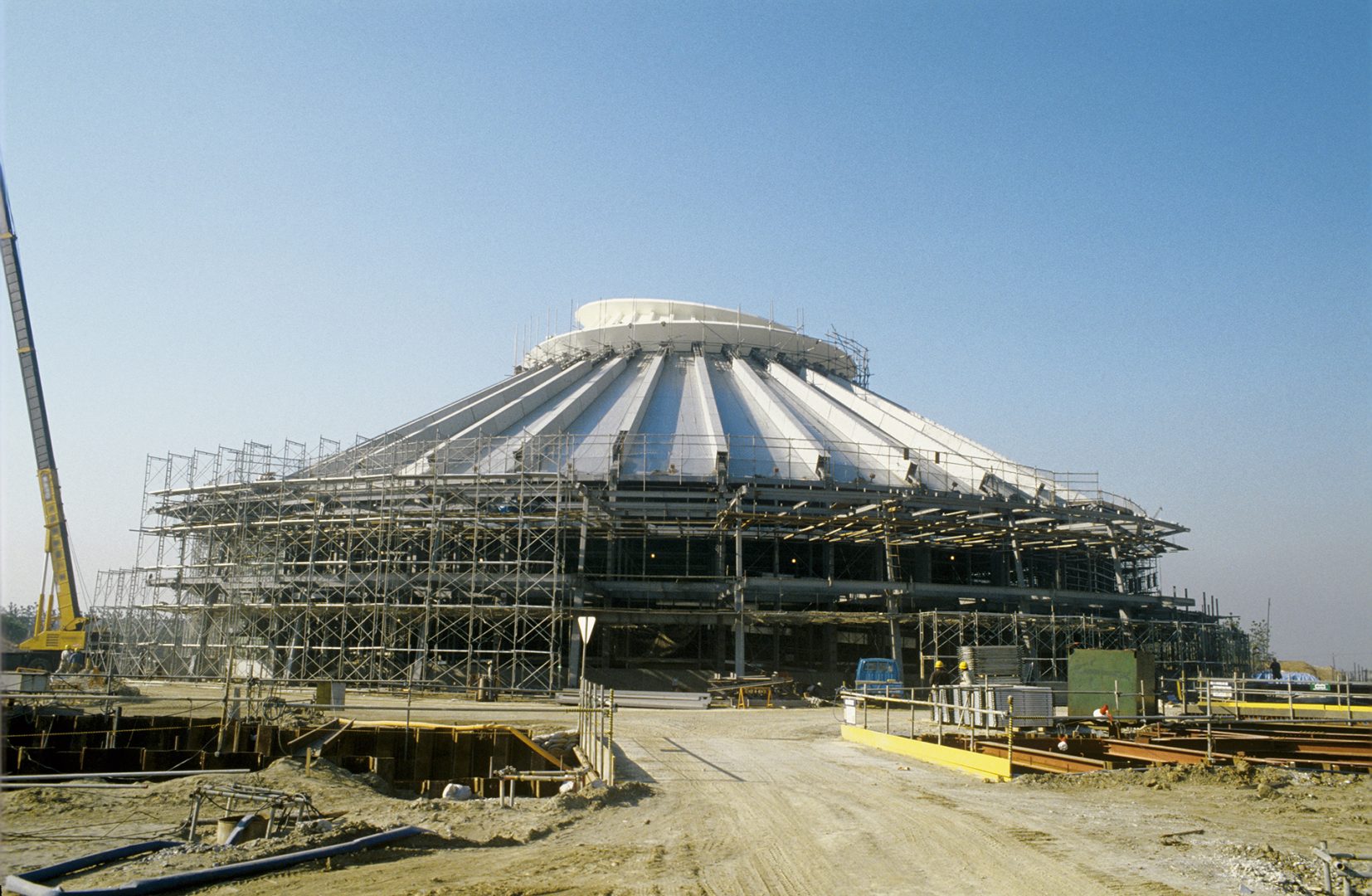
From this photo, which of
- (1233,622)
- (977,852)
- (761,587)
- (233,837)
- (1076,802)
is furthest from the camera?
(1233,622)

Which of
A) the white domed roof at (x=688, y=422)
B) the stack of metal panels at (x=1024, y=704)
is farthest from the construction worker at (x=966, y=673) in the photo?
the white domed roof at (x=688, y=422)

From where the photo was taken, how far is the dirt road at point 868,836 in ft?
26.6

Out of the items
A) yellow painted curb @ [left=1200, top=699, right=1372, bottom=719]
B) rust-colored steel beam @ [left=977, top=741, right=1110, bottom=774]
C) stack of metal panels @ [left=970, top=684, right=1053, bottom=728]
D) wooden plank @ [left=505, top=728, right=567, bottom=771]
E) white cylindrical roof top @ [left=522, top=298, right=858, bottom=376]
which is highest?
white cylindrical roof top @ [left=522, top=298, right=858, bottom=376]

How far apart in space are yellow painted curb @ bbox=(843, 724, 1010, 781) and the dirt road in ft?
1.57

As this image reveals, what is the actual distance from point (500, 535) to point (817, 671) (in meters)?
12.3

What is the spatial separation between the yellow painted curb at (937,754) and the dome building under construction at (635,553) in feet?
45.1

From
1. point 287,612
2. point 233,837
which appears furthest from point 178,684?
point 233,837

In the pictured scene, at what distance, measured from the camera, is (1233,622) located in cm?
4719

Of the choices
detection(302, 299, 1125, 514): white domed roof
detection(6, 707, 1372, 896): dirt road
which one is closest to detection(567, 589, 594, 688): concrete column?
detection(302, 299, 1125, 514): white domed roof

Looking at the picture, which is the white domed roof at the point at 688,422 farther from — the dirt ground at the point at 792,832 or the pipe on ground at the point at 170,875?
the pipe on ground at the point at 170,875

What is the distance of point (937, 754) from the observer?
628 inches

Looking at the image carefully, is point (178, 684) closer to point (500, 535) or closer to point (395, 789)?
point (500, 535)

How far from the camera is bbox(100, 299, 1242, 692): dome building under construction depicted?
32906mm

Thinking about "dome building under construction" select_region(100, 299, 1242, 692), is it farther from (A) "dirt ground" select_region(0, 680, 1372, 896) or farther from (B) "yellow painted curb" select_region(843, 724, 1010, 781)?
(A) "dirt ground" select_region(0, 680, 1372, 896)
